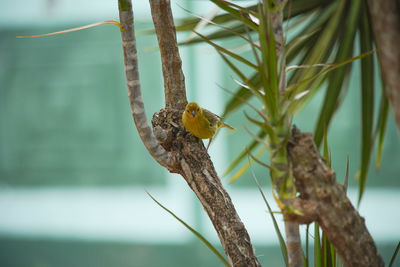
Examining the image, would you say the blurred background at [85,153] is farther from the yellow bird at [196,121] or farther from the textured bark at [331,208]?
the textured bark at [331,208]

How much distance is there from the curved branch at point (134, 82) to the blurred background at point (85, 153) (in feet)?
7.97

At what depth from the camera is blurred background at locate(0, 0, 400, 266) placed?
3.21 metres

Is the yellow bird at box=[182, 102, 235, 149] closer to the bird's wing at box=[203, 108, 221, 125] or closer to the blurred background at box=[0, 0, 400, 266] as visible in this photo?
the bird's wing at box=[203, 108, 221, 125]

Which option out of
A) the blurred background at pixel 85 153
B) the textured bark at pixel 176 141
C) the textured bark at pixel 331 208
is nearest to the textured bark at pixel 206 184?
the textured bark at pixel 176 141

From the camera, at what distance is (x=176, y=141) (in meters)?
0.68

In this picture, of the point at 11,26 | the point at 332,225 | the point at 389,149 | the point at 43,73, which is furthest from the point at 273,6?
the point at 11,26

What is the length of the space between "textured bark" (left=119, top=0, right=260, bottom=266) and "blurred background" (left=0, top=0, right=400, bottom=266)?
7.92 feet

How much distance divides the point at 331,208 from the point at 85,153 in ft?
10.4

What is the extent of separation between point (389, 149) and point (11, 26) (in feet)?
10.4

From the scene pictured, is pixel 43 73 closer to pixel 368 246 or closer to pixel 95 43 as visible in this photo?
pixel 95 43

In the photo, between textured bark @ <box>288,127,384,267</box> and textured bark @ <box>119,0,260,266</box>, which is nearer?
textured bark @ <box>288,127,384,267</box>

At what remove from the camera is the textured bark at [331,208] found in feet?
1.34

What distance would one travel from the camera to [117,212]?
3.38 metres

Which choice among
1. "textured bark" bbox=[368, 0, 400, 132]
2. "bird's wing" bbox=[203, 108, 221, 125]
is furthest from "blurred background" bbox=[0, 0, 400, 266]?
"textured bark" bbox=[368, 0, 400, 132]
